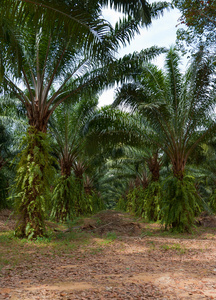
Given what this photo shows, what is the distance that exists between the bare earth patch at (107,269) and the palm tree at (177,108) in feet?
7.01

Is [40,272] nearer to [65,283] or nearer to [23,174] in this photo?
[65,283]

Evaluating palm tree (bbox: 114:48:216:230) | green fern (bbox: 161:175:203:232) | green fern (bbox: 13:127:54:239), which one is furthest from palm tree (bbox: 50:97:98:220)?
green fern (bbox: 161:175:203:232)

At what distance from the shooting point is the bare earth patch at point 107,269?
144 inches

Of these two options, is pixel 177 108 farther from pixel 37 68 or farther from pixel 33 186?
pixel 33 186

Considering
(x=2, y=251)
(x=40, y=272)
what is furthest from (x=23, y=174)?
(x=40, y=272)

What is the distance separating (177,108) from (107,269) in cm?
735

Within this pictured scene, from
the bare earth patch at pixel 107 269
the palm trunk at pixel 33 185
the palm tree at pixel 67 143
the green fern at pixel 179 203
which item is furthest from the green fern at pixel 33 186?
the green fern at pixel 179 203

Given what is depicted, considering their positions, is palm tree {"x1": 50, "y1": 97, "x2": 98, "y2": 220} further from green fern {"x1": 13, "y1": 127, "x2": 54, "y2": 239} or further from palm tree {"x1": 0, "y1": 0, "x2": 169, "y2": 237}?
green fern {"x1": 13, "y1": 127, "x2": 54, "y2": 239}

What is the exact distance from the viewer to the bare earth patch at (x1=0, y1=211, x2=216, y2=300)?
3.65 m

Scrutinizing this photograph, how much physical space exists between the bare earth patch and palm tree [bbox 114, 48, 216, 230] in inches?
84.1

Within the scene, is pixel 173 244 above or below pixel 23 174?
below

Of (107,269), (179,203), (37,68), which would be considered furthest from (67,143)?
(107,269)

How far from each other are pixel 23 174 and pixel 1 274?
391 cm

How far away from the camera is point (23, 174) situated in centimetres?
817
